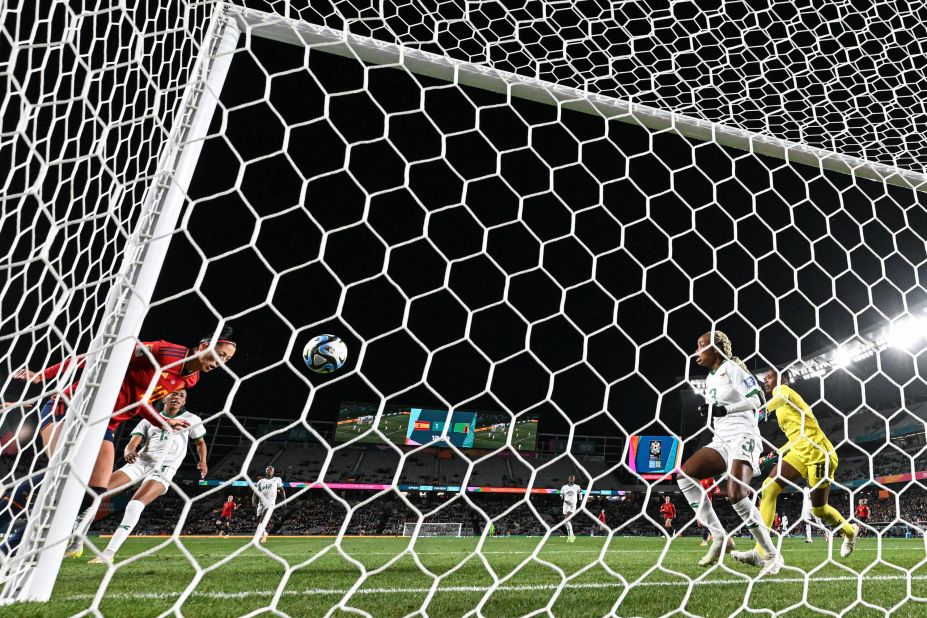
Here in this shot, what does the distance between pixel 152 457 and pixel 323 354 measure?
1350mm

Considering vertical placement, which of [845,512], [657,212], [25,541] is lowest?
[845,512]

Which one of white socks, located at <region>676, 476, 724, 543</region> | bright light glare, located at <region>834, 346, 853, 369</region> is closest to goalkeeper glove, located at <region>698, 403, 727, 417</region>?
white socks, located at <region>676, 476, 724, 543</region>

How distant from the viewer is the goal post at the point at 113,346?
104cm

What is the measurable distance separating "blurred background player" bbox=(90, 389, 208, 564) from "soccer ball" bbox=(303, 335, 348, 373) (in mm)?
1102

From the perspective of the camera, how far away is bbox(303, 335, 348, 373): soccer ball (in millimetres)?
4012

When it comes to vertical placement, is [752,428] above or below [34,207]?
below

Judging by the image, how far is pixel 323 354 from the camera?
4.04 meters

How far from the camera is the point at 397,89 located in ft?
15.0

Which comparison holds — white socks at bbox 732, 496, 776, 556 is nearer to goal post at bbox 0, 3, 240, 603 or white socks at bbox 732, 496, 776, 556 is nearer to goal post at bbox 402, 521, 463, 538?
goal post at bbox 0, 3, 240, 603

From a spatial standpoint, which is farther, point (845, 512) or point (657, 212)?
point (845, 512)

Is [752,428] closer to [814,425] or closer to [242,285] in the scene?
[814,425]

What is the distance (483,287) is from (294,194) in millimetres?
5129

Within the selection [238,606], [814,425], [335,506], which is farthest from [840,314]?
[238,606]

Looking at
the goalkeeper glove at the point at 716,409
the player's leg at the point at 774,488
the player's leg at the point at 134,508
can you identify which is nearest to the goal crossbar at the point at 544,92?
the goalkeeper glove at the point at 716,409
